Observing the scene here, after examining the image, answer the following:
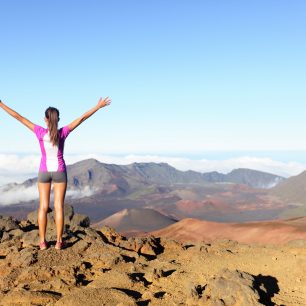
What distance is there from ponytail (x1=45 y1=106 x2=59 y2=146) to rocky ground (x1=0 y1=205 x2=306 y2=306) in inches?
77.6

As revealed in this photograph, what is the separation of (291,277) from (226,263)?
1198mm

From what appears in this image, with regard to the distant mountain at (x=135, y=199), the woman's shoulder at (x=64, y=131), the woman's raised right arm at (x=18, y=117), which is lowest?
the distant mountain at (x=135, y=199)

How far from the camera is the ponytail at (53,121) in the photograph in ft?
19.2

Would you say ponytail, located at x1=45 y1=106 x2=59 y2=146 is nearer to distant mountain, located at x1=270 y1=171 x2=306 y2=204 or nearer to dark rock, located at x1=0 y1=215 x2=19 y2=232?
dark rock, located at x1=0 y1=215 x2=19 y2=232

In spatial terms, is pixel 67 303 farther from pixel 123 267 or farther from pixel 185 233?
pixel 185 233

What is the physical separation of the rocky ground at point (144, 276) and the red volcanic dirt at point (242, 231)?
24.6 metres

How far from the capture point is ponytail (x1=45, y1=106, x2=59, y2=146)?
5844mm

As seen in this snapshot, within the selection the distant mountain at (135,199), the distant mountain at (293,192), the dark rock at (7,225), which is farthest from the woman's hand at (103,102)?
the distant mountain at (293,192)

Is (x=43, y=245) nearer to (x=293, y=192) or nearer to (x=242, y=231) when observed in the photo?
(x=242, y=231)

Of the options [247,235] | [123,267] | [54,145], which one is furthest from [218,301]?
[247,235]

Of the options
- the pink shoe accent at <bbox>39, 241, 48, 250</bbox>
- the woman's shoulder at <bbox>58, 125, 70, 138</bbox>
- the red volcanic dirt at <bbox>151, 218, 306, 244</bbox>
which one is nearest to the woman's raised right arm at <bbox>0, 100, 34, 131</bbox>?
the woman's shoulder at <bbox>58, 125, 70, 138</bbox>

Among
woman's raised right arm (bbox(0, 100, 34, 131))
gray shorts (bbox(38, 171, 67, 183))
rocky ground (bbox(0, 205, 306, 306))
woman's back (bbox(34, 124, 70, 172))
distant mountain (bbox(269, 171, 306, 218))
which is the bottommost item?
distant mountain (bbox(269, 171, 306, 218))

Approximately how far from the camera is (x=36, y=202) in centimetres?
16075

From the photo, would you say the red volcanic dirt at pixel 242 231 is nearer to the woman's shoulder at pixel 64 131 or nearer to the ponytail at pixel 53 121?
the woman's shoulder at pixel 64 131
